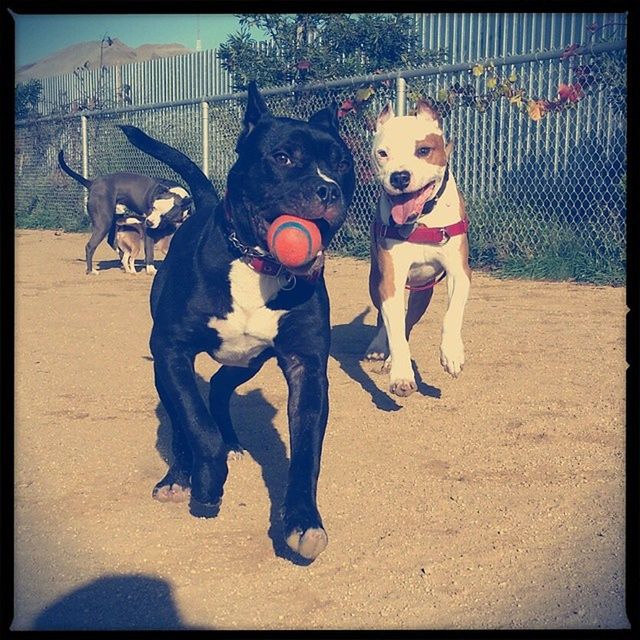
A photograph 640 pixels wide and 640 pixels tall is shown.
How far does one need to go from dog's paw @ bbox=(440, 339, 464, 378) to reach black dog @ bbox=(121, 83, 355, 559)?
1157 mm

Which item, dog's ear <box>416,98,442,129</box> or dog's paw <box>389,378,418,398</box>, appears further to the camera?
dog's ear <box>416,98,442,129</box>

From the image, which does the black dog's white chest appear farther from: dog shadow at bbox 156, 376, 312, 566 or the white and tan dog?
the white and tan dog

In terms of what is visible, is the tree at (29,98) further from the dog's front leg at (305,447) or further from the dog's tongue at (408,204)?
the dog's front leg at (305,447)

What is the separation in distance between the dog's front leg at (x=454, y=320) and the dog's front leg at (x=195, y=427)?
1.45 meters

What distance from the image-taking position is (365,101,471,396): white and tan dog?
4602 mm

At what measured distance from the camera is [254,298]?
338 cm

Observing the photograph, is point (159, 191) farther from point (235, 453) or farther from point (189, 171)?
point (235, 453)

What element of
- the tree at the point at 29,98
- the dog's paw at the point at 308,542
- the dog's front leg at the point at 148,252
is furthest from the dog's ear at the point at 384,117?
the tree at the point at 29,98

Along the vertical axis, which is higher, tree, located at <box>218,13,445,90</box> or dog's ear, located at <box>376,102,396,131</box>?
tree, located at <box>218,13,445,90</box>

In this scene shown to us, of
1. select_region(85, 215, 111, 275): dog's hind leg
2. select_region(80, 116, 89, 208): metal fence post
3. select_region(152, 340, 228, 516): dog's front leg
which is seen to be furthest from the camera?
select_region(80, 116, 89, 208): metal fence post

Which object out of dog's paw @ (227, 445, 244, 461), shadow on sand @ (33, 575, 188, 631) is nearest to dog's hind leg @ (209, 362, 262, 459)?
dog's paw @ (227, 445, 244, 461)

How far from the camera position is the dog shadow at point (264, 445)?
10.3 ft

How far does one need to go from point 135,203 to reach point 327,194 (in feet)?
24.6
